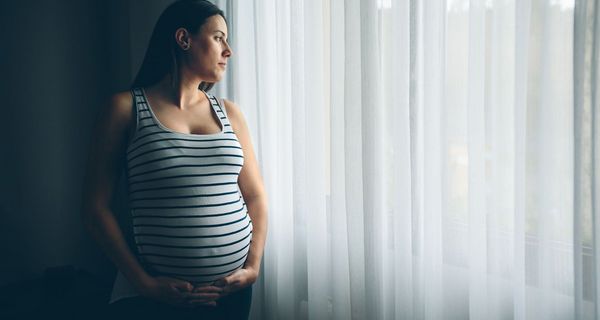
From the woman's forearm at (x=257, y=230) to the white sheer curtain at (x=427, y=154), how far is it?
17cm

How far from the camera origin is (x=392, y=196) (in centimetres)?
122

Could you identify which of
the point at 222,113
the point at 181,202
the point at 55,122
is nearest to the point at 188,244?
the point at 181,202

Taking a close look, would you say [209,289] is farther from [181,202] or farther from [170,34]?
[170,34]

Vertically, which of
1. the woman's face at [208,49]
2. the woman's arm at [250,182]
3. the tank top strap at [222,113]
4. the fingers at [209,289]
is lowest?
the fingers at [209,289]

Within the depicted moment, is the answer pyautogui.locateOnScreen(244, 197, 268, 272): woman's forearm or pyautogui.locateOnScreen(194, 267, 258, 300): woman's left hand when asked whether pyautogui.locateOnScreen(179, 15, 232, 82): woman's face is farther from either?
pyautogui.locateOnScreen(194, 267, 258, 300): woman's left hand

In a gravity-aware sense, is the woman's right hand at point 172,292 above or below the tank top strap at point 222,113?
below

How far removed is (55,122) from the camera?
6.46 feet

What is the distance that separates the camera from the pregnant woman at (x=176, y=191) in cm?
108

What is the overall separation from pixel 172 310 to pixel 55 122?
1217mm

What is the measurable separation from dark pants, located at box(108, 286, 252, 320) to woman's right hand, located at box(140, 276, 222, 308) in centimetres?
4

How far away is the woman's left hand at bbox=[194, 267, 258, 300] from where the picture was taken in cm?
111

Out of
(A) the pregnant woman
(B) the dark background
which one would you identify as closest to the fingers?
(A) the pregnant woman

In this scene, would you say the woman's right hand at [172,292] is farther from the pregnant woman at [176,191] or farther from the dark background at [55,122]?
the dark background at [55,122]

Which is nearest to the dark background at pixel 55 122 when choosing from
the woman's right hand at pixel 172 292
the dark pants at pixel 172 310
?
the dark pants at pixel 172 310
